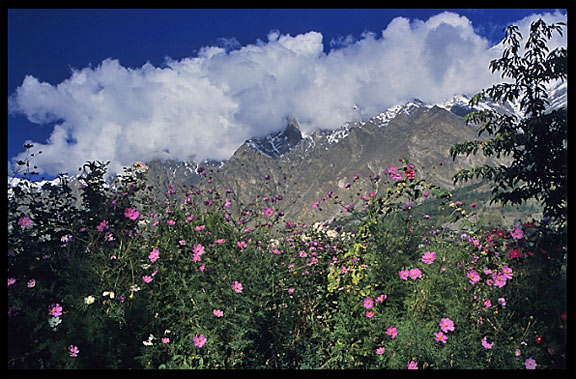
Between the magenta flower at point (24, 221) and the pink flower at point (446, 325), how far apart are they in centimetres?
288

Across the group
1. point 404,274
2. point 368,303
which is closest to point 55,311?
point 368,303

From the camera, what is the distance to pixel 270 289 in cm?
297

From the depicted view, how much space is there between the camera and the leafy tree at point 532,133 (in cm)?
348

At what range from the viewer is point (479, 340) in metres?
2.70

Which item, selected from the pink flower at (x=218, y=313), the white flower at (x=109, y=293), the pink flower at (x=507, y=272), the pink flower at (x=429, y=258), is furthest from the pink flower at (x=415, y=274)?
the white flower at (x=109, y=293)

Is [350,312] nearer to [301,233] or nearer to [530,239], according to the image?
[301,233]

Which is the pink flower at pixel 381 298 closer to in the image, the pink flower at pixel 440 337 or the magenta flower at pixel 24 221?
the pink flower at pixel 440 337

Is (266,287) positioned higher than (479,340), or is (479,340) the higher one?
(266,287)

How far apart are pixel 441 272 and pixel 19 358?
267 centimetres

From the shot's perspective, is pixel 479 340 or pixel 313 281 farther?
pixel 313 281

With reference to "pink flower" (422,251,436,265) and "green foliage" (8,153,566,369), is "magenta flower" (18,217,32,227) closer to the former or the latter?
"green foliage" (8,153,566,369)
